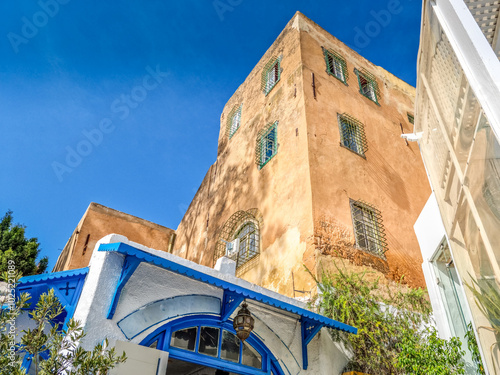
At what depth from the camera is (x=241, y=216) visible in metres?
12.0

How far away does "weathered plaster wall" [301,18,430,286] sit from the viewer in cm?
989

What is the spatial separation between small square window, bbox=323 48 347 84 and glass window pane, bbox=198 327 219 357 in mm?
9987

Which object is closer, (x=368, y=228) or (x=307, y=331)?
(x=307, y=331)

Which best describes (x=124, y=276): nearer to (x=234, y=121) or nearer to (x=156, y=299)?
(x=156, y=299)

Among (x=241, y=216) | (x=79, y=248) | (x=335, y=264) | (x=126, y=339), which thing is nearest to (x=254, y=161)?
(x=241, y=216)

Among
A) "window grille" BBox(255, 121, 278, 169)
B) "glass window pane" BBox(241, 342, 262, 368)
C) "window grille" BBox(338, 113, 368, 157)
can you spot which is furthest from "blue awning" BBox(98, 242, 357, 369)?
"window grille" BBox(338, 113, 368, 157)

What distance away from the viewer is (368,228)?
1003 cm

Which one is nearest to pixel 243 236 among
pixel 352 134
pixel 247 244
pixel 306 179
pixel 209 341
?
pixel 247 244

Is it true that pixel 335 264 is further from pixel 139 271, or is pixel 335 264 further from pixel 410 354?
pixel 139 271

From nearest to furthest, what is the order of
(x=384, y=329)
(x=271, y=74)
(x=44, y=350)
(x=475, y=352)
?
1. (x=44, y=350)
2. (x=475, y=352)
3. (x=384, y=329)
4. (x=271, y=74)

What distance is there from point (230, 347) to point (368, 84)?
1192 centimetres

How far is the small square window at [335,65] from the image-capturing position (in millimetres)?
13887

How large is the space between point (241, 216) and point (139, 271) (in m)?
6.42

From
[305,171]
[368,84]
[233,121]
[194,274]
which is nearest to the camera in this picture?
[194,274]
